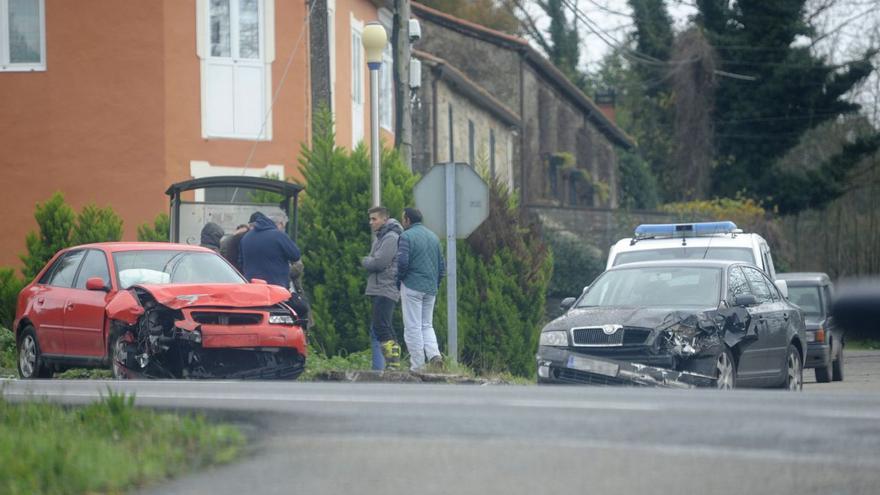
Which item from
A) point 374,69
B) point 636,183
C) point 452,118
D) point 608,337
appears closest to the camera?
point 608,337

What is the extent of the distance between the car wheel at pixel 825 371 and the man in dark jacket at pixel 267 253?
9200mm

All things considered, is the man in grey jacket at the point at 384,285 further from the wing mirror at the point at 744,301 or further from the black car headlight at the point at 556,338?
the wing mirror at the point at 744,301

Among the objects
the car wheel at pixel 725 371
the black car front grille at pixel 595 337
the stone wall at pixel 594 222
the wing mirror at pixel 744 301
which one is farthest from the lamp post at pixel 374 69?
the stone wall at pixel 594 222

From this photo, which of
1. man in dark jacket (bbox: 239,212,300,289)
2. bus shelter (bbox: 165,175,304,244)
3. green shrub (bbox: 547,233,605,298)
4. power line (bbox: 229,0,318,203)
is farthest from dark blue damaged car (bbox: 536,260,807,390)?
green shrub (bbox: 547,233,605,298)

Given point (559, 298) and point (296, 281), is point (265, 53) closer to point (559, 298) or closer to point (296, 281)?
point (296, 281)

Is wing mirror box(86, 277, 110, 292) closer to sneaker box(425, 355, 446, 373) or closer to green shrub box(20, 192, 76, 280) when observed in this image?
sneaker box(425, 355, 446, 373)

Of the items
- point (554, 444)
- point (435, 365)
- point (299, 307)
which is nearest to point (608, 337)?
point (435, 365)

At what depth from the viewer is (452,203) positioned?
16.9 meters

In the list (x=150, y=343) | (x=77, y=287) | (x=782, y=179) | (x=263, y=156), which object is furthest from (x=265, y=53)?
(x=782, y=179)

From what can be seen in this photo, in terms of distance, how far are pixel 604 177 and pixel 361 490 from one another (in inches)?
2235

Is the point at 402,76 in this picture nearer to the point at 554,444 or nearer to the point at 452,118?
the point at 554,444

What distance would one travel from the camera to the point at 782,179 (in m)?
53.1

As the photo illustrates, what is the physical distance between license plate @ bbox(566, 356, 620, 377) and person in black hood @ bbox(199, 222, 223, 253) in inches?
225

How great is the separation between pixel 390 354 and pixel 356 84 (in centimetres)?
1548
